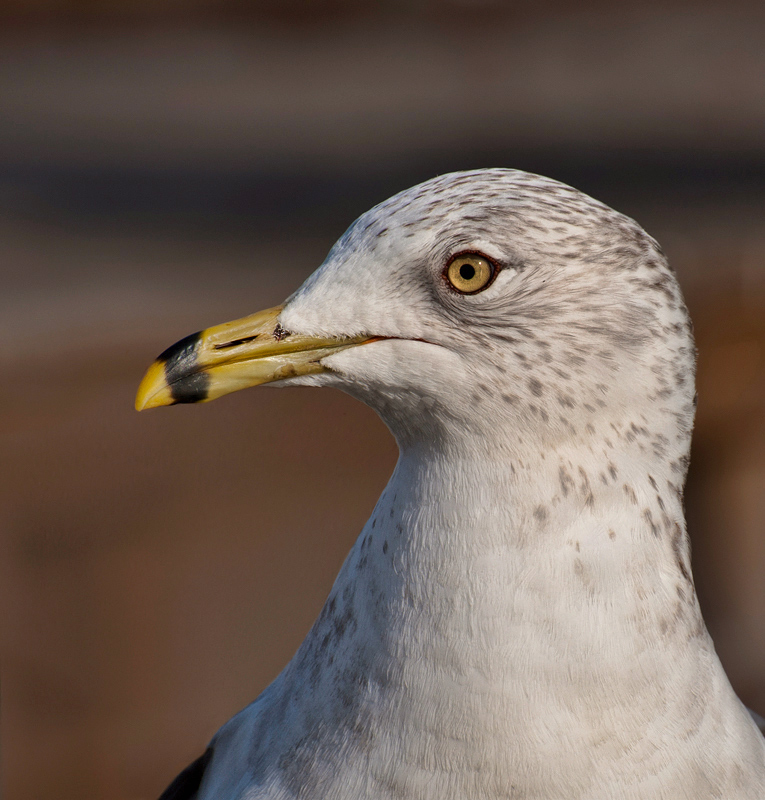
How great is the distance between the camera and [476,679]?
4.31ft

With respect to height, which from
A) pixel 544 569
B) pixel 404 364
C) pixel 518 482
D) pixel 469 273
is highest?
pixel 469 273

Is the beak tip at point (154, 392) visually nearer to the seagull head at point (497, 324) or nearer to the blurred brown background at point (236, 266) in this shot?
the seagull head at point (497, 324)

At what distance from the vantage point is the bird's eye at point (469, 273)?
1303 mm

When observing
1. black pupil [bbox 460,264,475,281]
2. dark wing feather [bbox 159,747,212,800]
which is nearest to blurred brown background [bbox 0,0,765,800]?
dark wing feather [bbox 159,747,212,800]

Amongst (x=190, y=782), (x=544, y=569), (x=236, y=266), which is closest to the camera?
(x=544, y=569)

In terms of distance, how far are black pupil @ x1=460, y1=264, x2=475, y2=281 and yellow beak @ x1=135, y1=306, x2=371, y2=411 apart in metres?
0.16

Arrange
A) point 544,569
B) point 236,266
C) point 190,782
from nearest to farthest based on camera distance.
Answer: point 544,569 < point 190,782 < point 236,266

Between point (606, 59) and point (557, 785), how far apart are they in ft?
17.5

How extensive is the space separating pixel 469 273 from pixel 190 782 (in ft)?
4.15

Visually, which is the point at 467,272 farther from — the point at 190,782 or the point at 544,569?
the point at 190,782

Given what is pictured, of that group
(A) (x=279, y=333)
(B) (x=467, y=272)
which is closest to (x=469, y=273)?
(B) (x=467, y=272)

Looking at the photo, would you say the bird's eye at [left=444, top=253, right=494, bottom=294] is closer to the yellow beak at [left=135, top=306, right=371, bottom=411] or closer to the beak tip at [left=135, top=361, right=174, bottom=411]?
the yellow beak at [left=135, top=306, right=371, bottom=411]

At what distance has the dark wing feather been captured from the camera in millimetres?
1944

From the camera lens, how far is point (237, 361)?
4.51ft
